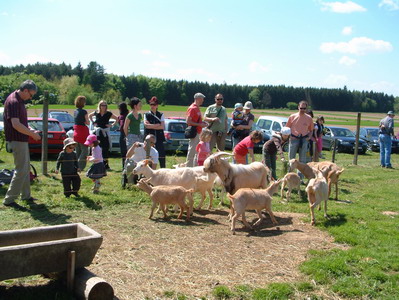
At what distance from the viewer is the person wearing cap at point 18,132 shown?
757cm

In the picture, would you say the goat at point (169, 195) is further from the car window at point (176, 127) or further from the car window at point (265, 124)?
the car window at point (265, 124)

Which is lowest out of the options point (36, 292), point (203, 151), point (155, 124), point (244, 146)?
point (36, 292)

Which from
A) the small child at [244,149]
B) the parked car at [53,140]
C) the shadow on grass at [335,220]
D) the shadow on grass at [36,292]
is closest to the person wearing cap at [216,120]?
the small child at [244,149]

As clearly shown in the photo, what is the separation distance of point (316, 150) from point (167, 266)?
8.97 meters

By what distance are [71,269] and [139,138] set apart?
21.1 feet

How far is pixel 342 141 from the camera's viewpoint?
24438 millimetres

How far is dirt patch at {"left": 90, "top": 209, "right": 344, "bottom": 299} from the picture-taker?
5.16m

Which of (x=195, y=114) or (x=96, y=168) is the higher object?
(x=195, y=114)

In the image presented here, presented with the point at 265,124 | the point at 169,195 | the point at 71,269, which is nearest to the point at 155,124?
the point at 169,195

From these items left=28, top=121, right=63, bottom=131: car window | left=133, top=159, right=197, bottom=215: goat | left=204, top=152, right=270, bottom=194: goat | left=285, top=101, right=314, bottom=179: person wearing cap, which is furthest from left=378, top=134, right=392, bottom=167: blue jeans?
left=28, top=121, right=63, bottom=131: car window

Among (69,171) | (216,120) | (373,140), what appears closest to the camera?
(69,171)

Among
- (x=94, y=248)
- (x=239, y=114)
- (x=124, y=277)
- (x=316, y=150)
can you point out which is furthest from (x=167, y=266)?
(x=316, y=150)

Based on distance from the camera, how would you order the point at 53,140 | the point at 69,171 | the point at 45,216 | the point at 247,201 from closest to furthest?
1. the point at 247,201
2. the point at 45,216
3. the point at 69,171
4. the point at 53,140

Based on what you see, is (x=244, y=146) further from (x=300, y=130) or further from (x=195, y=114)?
(x=300, y=130)
